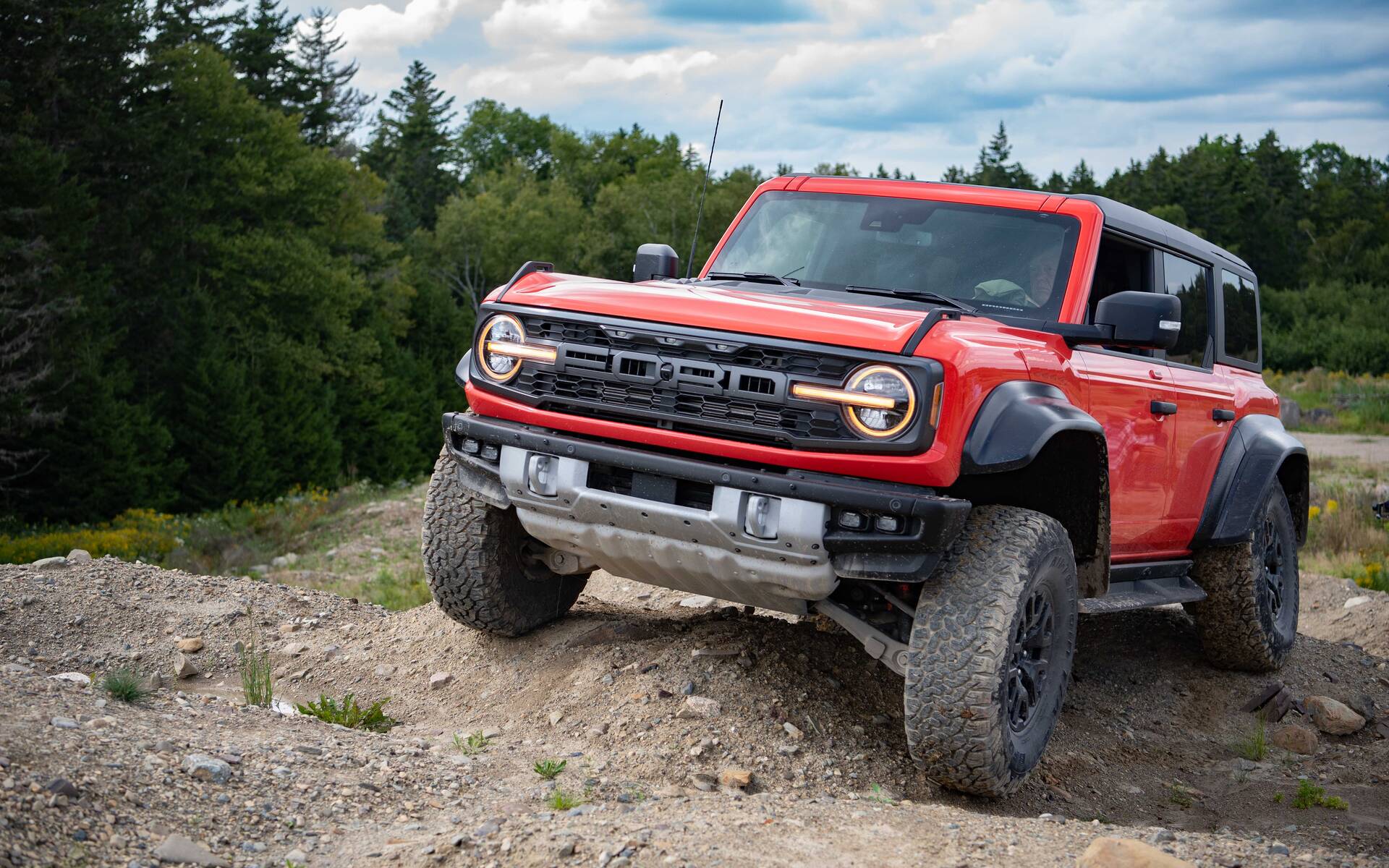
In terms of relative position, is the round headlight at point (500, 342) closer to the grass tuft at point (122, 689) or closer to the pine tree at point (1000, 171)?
the grass tuft at point (122, 689)

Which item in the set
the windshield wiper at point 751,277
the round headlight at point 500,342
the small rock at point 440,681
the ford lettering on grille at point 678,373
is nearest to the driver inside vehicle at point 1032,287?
the windshield wiper at point 751,277

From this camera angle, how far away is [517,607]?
5785mm

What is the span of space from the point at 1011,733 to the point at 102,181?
36.7 metres

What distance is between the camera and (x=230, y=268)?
40.2 m

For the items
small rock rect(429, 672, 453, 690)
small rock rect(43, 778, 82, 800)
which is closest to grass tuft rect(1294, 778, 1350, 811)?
small rock rect(429, 672, 453, 690)

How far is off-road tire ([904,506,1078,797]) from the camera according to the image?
429 cm

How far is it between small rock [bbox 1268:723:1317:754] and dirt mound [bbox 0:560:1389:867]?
0.14 m

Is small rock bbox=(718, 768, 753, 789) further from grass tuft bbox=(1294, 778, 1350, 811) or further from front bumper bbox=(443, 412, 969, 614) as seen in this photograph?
grass tuft bbox=(1294, 778, 1350, 811)

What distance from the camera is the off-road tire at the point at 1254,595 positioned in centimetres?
675

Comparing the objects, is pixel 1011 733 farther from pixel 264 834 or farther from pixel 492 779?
pixel 264 834

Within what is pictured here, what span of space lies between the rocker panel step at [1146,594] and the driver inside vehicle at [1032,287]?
4.27ft

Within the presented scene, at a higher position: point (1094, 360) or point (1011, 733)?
point (1094, 360)

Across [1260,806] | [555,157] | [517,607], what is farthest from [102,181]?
[555,157]

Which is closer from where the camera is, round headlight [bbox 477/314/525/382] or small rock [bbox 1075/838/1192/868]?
small rock [bbox 1075/838/1192/868]
